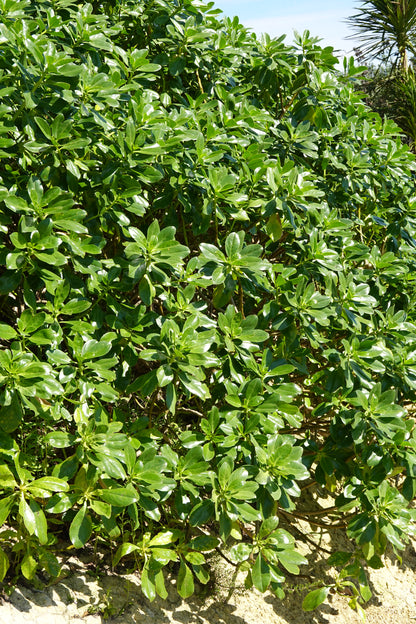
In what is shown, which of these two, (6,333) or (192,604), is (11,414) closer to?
(6,333)

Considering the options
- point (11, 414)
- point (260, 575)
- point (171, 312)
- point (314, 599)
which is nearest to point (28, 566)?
point (11, 414)

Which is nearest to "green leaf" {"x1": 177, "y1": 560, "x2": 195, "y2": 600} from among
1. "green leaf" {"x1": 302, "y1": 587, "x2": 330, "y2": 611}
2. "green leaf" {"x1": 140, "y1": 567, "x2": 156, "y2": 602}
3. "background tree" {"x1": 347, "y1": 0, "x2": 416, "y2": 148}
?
"green leaf" {"x1": 140, "y1": 567, "x2": 156, "y2": 602}

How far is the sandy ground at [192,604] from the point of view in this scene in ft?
8.25

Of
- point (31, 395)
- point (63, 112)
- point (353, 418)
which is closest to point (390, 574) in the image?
point (353, 418)

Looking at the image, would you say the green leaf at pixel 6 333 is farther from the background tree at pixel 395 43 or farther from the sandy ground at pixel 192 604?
the background tree at pixel 395 43

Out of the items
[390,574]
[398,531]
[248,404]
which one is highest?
[248,404]

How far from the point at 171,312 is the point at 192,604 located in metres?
1.33

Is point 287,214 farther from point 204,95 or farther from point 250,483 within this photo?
point 250,483

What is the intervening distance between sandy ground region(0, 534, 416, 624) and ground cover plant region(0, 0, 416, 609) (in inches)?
5.4

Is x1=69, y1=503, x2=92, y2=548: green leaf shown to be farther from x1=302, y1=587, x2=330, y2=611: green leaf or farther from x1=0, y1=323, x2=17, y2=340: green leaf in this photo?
x1=302, y1=587, x2=330, y2=611: green leaf

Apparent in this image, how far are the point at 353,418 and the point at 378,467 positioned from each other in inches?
10.9

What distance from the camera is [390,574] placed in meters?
3.77

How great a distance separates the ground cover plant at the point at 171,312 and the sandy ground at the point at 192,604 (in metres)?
0.14

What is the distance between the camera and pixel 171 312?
266 cm
